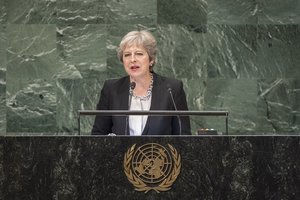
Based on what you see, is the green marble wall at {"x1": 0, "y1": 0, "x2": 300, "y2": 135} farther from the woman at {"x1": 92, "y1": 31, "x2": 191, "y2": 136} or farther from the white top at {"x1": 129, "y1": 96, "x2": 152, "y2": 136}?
the white top at {"x1": 129, "y1": 96, "x2": 152, "y2": 136}

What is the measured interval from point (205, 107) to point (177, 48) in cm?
65

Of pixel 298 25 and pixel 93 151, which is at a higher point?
pixel 298 25

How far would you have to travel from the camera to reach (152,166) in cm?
330

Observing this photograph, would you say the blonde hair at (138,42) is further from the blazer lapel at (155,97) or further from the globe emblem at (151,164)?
the globe emblem at (151,164)

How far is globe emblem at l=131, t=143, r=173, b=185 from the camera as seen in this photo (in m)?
3.29

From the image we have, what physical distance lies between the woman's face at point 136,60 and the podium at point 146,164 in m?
1.03

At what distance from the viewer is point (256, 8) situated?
641 cm

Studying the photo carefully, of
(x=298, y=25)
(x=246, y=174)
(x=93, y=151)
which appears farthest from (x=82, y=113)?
(x=298, y=25)

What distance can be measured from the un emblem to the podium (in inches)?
0.4

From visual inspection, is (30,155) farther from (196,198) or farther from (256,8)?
(256,8)

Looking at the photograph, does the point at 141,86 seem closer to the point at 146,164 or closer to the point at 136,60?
the point at 136,60

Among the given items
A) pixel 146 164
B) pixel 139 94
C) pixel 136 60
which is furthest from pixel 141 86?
pixel 146 164

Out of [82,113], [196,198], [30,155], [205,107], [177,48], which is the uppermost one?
[177,48]

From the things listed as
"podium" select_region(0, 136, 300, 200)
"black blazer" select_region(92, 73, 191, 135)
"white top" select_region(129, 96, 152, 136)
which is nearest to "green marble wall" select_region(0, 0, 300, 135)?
"black blazer" select_region(92, 73, 191, 135)
